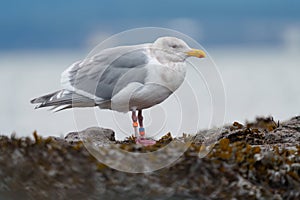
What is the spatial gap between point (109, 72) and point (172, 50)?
0.63 meters

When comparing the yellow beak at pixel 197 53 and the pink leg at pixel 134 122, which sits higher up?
the yellow beak at pixel 197 53

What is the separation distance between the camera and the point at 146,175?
427cm

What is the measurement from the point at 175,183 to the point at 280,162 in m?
0.85

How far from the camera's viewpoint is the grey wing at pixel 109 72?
5785 mm

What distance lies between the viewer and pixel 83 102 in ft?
19.7

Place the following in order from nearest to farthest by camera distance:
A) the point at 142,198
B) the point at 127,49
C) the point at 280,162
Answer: the point at 142,198 → the point at 280,162 → the point at 127,49

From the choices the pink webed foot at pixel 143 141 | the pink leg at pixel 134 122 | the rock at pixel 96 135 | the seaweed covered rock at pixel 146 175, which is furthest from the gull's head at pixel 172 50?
the seaweed covered rock at pixel 146 175

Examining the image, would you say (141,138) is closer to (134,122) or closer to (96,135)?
(134,122)

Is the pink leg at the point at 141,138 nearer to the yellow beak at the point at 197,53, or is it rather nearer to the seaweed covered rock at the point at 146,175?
the yellow beak at the point at 197,53

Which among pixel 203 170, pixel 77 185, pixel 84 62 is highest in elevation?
pixel 84 62

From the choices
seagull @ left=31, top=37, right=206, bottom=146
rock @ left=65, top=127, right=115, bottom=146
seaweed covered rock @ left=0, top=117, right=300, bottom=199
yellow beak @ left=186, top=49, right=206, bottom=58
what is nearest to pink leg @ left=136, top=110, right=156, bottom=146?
seagull @ left=31, top=37, right=206, bottom=146

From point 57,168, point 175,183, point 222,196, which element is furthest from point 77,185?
point 222,196

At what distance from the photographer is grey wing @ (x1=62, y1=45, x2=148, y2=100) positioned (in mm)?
5785

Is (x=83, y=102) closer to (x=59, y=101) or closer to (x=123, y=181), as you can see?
(x=59, y=101)
